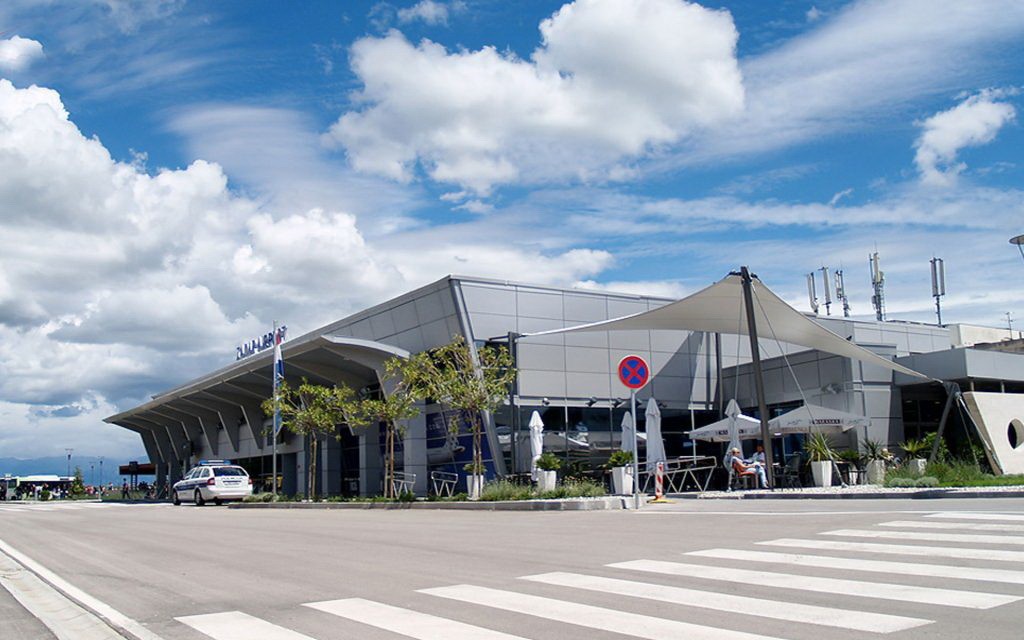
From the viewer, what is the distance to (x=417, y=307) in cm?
3300

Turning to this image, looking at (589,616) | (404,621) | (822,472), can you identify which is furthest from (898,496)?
(404,621)

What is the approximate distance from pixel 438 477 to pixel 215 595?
77.4 ft

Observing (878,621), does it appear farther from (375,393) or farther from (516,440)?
(375,393)

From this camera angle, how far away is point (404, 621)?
7148mm

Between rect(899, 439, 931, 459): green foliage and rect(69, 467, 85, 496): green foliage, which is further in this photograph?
rect(69, 467, 85, 496): green foliage

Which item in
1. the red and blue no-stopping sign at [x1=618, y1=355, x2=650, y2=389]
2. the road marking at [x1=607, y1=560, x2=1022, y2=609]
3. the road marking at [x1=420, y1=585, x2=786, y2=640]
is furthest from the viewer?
the red and blue no-stopping sign at [x1=618, y1=355, x2=650, y2=389]

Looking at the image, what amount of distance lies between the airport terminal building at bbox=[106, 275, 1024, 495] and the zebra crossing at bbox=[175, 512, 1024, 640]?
762 inches

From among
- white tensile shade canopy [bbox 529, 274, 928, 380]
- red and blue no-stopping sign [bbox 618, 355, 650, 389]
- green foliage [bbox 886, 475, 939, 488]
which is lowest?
green foliage [bbox 886, 475, 939, 488]

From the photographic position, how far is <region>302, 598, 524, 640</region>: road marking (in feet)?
21.4

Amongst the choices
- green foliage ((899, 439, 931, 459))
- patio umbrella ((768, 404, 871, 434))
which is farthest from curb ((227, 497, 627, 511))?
green foliage ((899, 439, 931, 459))

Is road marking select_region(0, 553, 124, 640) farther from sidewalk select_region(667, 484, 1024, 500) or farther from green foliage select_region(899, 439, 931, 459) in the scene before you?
green foliage select_region(899, 439, 931, 459)

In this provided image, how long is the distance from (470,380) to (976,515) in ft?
52.4

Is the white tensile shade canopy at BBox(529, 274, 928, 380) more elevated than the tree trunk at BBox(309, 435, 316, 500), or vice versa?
the white tensile shade canopy at BBox(529, 274, 928, 380)

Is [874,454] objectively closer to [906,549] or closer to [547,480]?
[547,480]
